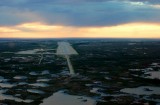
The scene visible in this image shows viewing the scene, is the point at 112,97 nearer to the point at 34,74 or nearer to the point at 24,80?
the point at 24,80

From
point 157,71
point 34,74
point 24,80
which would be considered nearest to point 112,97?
point 24,80

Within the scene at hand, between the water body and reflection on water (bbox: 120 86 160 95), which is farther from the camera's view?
reflection on water (bbox: 120 86 160 95)

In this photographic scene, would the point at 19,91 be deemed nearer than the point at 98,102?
No

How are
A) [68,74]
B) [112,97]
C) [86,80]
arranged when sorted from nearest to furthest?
[112,97] < [86,80] < [68,74]

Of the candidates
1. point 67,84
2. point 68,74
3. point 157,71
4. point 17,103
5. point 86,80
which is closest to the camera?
point 17,103

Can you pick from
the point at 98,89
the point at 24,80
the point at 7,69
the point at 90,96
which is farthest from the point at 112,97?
the point at 7,69

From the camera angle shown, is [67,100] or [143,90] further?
[143,90]

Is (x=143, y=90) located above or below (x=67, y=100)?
below

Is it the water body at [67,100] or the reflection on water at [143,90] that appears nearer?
the water body at [67,100]

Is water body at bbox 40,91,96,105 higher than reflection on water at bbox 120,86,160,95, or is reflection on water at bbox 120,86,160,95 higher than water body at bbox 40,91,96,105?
water body at bbox 40,91,96,105

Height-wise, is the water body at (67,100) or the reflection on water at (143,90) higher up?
the water body at (67,100)
